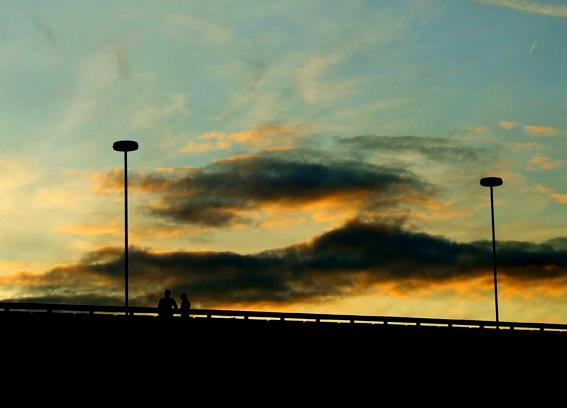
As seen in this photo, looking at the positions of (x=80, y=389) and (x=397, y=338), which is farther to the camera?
(x=397, y=338)

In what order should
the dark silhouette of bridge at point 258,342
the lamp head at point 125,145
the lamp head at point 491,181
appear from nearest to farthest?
1. the dark silhouette of bridge at point 258,342
2. the lamp head at point 125,145
3. the lamp head at point 491,181

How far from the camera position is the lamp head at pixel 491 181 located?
60.8 m

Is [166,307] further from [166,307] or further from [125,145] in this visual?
[125,145]

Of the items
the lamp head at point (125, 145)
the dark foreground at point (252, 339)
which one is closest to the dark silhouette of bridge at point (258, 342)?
the dark foreground at point (252, 339)

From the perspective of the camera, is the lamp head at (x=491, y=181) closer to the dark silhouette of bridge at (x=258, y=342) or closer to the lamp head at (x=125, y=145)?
the dark silhouette of bridge at (x=258, y=342)

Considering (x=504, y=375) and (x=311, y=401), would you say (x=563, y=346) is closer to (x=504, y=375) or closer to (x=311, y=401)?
(x=504, y=375)

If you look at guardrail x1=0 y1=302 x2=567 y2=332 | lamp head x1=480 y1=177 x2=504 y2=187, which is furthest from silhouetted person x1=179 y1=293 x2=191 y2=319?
lamp head x1=480 y1=177 x2=504 y2=187

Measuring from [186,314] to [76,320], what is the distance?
3.86 meters

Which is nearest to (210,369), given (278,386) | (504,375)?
(278,386)

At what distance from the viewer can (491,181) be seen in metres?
60.8

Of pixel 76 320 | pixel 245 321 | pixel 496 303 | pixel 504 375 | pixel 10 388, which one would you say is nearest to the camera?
pixel 10 388

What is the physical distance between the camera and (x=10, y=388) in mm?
35656

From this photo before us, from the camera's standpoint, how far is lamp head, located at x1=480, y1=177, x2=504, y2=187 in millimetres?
60750

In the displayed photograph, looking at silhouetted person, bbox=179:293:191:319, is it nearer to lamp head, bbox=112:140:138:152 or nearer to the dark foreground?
the dark foreground
